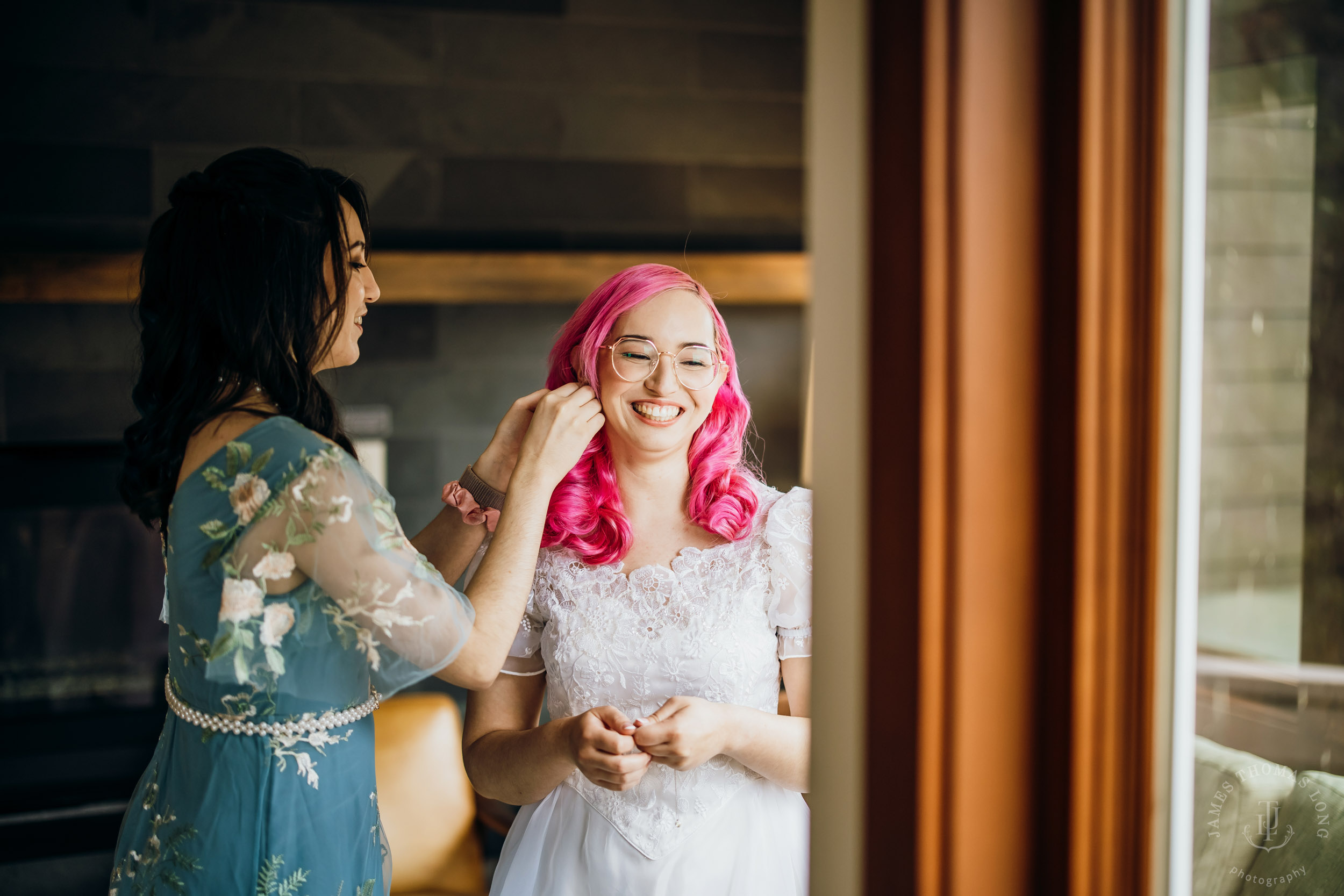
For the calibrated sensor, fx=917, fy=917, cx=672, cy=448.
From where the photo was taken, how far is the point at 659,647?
1.23 metres

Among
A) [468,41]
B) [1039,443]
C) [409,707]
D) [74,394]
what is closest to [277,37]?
[468,41]

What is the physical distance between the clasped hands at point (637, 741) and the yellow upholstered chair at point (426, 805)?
1.22 metres

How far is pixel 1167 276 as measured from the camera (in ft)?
1.55

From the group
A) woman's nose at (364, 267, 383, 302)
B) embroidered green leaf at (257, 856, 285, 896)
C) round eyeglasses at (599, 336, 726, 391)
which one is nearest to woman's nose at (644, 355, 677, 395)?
round eyeglasses at (599, 336, 726, 391)

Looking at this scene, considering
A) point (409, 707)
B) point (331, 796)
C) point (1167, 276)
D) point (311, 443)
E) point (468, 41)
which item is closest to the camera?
point (1167, 276)

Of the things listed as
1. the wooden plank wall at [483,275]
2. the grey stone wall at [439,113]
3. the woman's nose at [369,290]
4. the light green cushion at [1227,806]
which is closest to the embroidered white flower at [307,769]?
the woman's nose at [369,290]


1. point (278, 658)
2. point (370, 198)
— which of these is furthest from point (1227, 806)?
point (370, 198)

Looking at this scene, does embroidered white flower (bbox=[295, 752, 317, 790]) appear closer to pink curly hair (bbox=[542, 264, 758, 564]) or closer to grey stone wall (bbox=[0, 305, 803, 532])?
pink curly hair (bbox=[542, 264, 758, 564])

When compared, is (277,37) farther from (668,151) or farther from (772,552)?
(772,552)

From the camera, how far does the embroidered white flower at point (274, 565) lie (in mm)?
946

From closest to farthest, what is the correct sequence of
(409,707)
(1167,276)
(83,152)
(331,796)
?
(1167,276), (331,796), (409,707), (83,152)

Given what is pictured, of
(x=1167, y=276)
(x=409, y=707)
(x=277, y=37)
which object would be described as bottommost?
(x=409, y=707)

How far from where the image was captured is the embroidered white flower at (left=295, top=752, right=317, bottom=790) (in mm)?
1038

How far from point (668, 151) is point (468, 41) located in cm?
73
